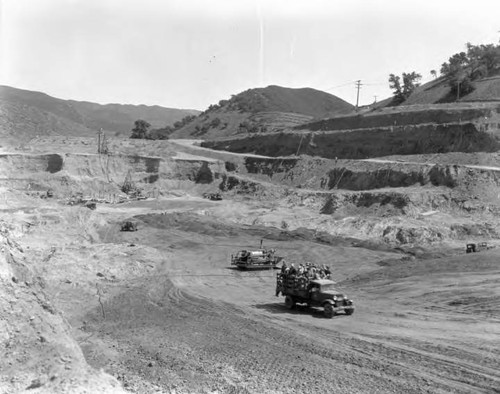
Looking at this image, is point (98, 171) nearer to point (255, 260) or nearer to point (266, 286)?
point (255, 260)

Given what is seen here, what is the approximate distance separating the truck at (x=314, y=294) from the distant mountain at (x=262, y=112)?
8015 centimetres

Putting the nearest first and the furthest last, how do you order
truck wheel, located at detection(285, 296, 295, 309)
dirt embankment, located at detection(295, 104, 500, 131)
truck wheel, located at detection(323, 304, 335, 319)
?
truck wheel, located at detection(323, 304, 335, 319) → truck wheel, located at detection(285, 296, 295, 309) → dirt embankment, located at detection(295, 104, 500, 131)

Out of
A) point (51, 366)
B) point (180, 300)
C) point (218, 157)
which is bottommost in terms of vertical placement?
point (180, 300)

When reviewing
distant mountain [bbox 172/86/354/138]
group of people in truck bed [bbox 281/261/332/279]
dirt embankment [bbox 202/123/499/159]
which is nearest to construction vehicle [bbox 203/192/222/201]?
dirt embankment [bbox 202/123/499/159]

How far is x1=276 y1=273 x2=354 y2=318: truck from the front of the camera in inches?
856

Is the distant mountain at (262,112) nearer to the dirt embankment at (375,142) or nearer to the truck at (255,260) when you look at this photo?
the dirt embankment at (375,142)

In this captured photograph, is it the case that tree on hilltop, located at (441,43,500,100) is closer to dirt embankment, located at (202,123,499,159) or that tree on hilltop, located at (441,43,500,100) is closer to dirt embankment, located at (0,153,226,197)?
dirt embankment, located at (202,123,499,159)

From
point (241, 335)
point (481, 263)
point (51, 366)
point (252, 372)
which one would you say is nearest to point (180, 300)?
point (241, 335)

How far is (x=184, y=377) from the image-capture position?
1377cm

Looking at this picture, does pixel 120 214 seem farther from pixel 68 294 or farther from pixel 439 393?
pixel 439 393

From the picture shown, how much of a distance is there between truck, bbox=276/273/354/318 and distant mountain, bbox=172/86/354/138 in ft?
263

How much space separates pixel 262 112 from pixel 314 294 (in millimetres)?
110135

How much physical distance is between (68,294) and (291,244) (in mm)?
22283

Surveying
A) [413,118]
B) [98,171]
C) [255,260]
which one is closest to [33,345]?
[255,260]
